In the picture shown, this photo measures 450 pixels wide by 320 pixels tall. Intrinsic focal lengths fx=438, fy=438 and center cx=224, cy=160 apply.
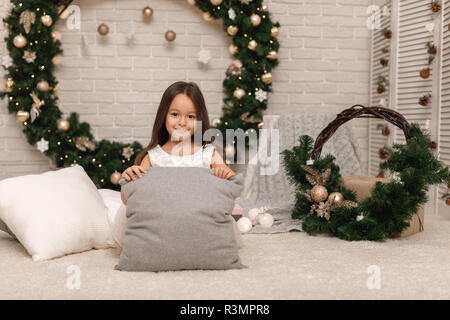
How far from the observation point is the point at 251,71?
2773 millimetres

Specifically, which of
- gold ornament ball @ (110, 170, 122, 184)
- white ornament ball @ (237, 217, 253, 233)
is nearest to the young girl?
white ornament ball @ (237, 217, 253, 233)

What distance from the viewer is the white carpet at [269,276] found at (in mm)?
1175

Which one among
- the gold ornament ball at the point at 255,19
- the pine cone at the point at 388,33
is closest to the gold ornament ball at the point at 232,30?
the gold ornament ball at the point at 255,19

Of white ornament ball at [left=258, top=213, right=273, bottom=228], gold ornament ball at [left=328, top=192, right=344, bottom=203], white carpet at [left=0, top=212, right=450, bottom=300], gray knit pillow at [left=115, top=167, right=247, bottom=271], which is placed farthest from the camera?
white ornament ball at [left=258, top=213, right=273, bottom=228]

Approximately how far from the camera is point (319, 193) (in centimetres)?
189

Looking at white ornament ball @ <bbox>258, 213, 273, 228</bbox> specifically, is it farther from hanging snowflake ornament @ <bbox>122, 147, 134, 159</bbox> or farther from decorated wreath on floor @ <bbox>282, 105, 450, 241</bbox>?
hanging snowflake ornament @ <bbox>122, 147, 134, 159</bbox>

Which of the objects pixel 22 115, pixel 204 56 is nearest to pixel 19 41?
pixel 22 115

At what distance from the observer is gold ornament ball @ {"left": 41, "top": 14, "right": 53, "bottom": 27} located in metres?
2.60

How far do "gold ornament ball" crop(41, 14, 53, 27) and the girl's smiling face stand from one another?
1.39m

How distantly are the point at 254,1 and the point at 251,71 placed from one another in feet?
1.42

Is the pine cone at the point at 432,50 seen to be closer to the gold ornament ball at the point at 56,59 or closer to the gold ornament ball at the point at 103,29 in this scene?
the gold ornament ball at the point at 103,29

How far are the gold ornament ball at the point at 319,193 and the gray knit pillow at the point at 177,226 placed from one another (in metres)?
0.61

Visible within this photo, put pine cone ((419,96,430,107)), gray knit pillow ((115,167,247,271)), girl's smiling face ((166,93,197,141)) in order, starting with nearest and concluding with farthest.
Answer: gray knit pillow ((115,167,247,271)) → girl's smiling face ((166,93,197,141)) → pine cone ((419,96,430,107))

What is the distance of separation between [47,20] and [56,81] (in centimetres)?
36
